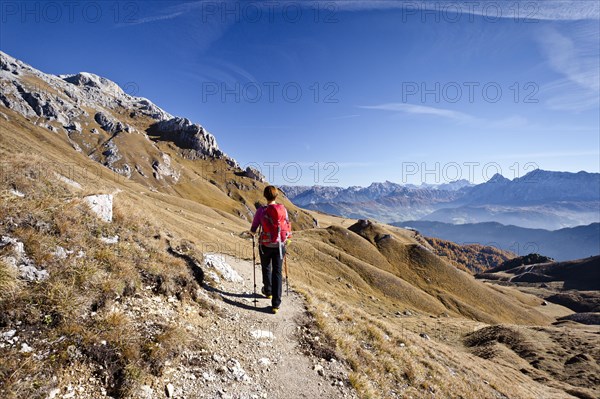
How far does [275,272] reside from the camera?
11.1 metres

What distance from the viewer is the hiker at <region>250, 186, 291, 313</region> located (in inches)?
420

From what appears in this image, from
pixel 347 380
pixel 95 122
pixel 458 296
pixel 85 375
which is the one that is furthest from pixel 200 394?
pixel 95 122

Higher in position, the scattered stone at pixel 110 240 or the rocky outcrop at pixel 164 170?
the rocky outcrop at pixel 164 170

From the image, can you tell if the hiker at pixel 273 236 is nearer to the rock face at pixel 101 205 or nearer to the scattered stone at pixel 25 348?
the rock face at pixel 101 205

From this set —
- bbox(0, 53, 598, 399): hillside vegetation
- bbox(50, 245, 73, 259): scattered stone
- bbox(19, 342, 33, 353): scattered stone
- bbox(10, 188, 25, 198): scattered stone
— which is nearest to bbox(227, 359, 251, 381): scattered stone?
bbox(0, 53, 598, 399): hillside vegetation

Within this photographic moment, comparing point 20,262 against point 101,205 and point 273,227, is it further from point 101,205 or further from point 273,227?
point 273,227

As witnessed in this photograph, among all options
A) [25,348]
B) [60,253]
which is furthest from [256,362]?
[60,253]

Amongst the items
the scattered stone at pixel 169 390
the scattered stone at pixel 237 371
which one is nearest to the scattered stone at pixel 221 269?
the scattered stone at pixel 237 371

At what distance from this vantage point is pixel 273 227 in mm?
10742

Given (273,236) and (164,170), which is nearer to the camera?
(273,236)

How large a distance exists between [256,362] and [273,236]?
423 centimetres

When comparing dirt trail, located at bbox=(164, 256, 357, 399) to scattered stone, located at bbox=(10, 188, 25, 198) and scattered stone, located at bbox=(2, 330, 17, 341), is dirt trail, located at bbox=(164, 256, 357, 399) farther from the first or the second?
scattered stone, located at bbox=(10, 188, 25, 198)

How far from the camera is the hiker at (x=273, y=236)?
35.0ft

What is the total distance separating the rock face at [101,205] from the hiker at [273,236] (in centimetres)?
560
